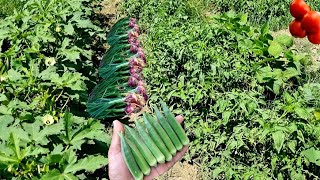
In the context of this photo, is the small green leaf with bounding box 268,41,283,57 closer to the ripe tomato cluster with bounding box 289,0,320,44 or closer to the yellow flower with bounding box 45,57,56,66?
the ripe tomato cluster with bounding box 289,0,320,44

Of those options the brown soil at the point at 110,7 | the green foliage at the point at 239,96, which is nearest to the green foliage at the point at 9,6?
the brown soil at the point at 110,7

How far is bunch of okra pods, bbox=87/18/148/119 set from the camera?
14.0 ft

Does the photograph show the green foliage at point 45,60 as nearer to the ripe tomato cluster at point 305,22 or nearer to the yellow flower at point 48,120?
A: the yellow flower at point 48,120

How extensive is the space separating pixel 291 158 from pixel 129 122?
1.59m

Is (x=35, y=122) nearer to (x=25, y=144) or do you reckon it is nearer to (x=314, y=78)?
(x=25, y=144)

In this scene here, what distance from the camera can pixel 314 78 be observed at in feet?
14.2

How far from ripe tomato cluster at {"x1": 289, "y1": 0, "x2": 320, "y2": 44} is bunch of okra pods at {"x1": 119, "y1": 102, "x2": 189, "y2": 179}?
1244mm

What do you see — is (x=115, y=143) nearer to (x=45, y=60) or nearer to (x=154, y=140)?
(x=154, y=140)

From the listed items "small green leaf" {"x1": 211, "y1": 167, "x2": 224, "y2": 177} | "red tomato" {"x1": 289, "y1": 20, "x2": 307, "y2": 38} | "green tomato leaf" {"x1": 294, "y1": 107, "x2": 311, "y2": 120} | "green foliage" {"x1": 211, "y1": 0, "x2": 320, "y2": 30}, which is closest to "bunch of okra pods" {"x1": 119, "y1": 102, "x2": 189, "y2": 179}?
"small green leaf" {"x1": 211, "y1": 167, "x2": 224, "y2": 177}

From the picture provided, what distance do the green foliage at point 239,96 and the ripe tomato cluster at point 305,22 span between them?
0.81 feet

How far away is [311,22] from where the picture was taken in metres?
3.51

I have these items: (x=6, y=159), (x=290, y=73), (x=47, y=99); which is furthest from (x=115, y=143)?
(x=290, y=73)

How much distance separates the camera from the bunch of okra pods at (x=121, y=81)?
14.0 ft

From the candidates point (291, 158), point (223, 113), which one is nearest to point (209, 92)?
point (223, 113)
